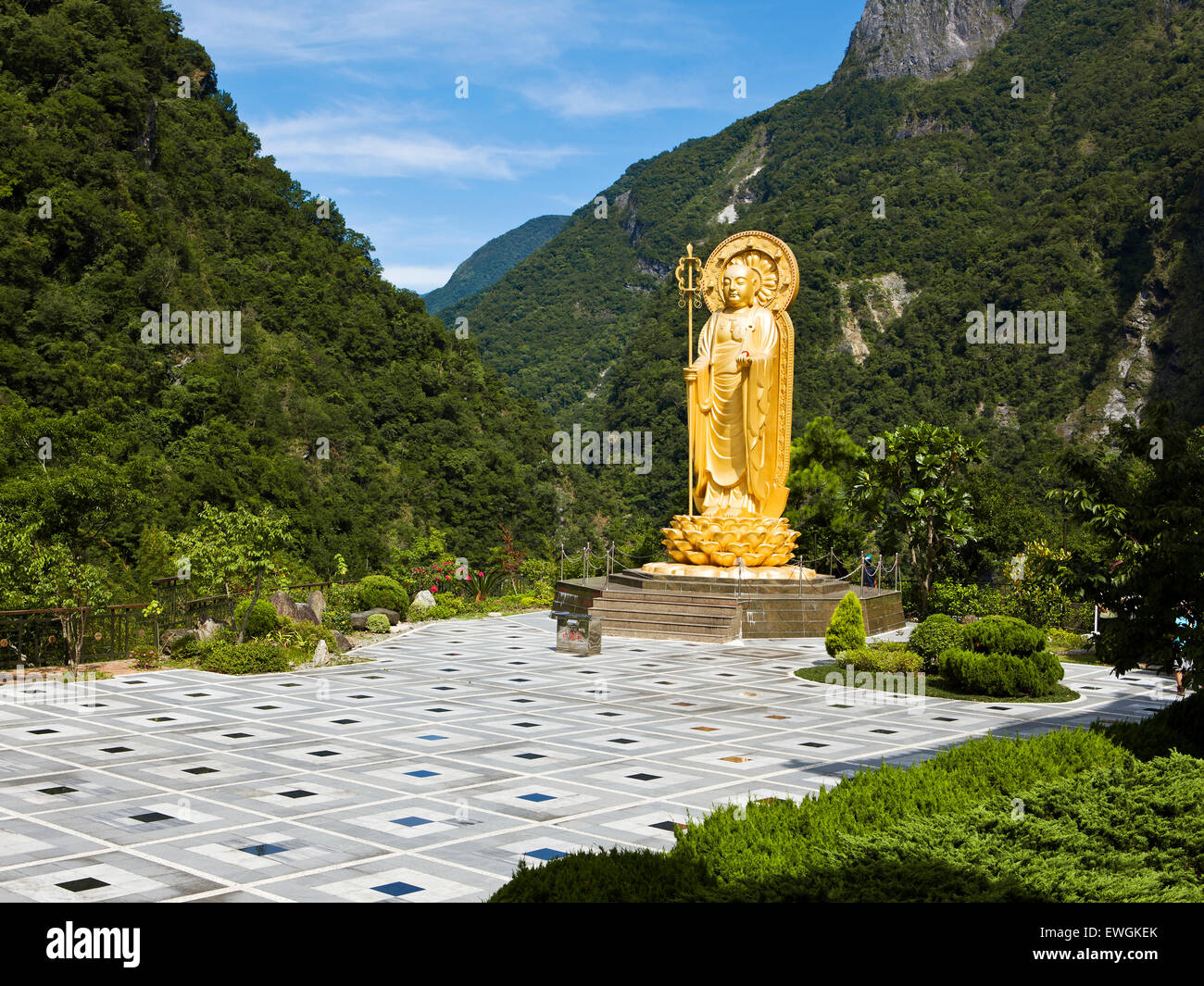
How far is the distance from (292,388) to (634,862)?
123 feet

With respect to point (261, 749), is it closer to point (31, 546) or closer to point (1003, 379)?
point (31, 546)

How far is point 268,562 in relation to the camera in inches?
650

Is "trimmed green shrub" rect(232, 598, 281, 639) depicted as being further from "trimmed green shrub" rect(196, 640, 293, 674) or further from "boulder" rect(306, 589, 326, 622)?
"boulder" rect(306, 589, 326, 622)

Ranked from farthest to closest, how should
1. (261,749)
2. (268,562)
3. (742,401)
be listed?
1. (742,401)
2. (268,562)
3. (261,749)

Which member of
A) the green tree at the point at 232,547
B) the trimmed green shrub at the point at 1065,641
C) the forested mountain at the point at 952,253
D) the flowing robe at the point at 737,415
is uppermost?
the forested mountain at the point at 952,253

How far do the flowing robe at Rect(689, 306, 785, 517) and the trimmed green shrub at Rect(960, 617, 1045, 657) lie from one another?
8.15 m

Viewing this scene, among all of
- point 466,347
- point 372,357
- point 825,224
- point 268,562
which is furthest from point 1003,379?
point 268,562

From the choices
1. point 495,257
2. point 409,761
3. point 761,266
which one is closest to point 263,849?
point 409,761

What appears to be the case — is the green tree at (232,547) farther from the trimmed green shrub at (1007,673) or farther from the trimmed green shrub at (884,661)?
the trimmed green shrub at (1007,673)

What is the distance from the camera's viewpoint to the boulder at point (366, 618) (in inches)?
777

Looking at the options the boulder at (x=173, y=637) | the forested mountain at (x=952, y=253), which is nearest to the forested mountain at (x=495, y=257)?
the forested mountain at (x=952, y=253)

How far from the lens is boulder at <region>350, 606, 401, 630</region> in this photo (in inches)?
777

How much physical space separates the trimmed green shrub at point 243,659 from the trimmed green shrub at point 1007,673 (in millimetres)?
8796

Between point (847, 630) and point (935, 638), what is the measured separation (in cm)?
125
